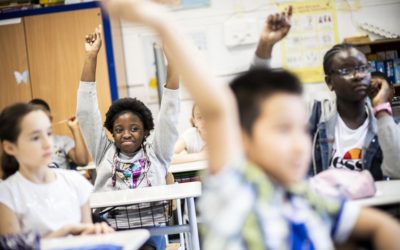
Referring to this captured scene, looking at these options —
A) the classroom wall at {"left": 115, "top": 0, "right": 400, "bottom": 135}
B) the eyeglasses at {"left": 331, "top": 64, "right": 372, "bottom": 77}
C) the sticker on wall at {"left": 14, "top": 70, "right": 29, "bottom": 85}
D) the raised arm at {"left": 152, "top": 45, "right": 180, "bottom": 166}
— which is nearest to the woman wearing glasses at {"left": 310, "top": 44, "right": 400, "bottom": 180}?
the eyeglasses at {"left": 331, "top": 64, "right": 372, "bottom": 77}

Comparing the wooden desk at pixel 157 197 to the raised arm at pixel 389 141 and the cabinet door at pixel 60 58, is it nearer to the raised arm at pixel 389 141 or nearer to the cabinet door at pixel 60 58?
the raised arm at pixel 389 141

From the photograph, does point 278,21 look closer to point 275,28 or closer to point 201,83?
point 275,28

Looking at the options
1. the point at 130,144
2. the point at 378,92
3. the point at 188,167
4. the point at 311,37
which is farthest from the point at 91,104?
the point at 311,37

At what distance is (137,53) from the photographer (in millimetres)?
5770

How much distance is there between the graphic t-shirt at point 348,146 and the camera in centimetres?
210

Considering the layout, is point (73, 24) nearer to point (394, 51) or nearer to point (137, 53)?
point (137, 53)

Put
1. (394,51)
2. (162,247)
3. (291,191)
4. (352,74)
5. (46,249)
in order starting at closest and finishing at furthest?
(291,191) → (46,249) → (352,74) → (162,247) → (394,51)

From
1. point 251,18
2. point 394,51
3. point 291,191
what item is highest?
point 251,18

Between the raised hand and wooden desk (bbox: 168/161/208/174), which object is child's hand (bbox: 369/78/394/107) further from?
wooden desk (bbox: 168/161/208/174)

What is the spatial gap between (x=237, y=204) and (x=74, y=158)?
12.8 ft

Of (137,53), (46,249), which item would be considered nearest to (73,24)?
(137,53)

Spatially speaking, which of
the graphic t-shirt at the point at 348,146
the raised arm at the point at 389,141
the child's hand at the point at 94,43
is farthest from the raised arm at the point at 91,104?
the raised arm at the point at 389,141

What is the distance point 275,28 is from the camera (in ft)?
5.48

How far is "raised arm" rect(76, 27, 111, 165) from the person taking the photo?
2395 millimetres
